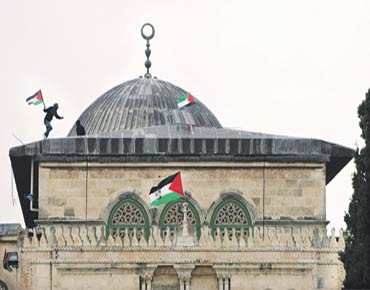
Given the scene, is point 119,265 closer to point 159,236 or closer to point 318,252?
point 159,236

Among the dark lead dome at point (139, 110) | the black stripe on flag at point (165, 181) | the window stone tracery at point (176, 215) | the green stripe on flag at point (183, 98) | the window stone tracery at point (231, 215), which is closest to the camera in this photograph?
the black stripe on flag at point (165, 181)

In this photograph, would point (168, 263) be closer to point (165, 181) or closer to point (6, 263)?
point (165, 181)

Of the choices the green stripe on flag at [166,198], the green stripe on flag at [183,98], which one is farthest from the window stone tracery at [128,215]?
the green stripe on flag at [183,98]

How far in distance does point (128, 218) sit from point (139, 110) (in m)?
7.88

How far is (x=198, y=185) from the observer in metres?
75.1

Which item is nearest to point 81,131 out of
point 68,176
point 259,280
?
point 68,176

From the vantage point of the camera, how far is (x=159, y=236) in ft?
239

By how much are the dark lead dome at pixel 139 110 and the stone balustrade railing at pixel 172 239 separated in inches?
317

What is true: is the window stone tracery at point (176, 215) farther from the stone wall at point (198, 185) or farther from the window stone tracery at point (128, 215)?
the window stone tracery at point (128, 215)

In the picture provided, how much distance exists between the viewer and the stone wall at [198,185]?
245ft

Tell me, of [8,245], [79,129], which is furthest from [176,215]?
[8,245]

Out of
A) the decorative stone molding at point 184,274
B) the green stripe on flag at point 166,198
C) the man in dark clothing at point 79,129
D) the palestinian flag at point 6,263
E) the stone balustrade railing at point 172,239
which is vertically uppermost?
the man in dark clothing at point 79,129

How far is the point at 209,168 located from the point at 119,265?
471cm

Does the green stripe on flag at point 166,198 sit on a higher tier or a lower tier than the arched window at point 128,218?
higher
